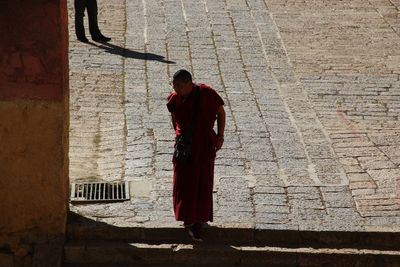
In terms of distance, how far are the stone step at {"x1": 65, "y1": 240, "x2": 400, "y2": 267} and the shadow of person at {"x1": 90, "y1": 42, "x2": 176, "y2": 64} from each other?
5.75m

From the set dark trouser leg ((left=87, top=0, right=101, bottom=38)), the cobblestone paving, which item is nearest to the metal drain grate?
the cobblestone paving

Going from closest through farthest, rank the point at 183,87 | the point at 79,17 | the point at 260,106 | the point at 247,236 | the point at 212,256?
the point at 183,87
the point at 212,256
the point at 247,236
the point at 260,106
the point at 79,17

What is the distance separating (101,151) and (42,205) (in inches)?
88.0

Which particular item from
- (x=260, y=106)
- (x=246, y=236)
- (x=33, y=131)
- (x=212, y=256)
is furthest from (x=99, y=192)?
(x=260, y=106)

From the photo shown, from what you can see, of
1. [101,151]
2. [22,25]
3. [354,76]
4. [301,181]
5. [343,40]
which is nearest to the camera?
[22,25]

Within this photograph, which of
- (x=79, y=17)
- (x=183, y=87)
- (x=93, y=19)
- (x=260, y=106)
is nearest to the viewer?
(x=183, y=87)

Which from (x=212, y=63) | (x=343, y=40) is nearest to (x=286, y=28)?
(x=343, y=40)

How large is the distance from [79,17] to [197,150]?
690 centimetres

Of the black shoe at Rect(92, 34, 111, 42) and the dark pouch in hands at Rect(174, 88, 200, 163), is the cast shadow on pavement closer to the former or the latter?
the dark pouch in hands at Rect(174, 88, 200, 163)

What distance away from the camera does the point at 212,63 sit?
15.0m

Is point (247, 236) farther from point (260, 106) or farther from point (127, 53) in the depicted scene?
point (127, 53)

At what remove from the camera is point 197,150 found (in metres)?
9.34

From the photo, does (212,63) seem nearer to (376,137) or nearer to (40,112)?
(376,137)

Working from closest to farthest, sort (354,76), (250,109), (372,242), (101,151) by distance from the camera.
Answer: (372,242), (101,151), (250,109), (354,76)
